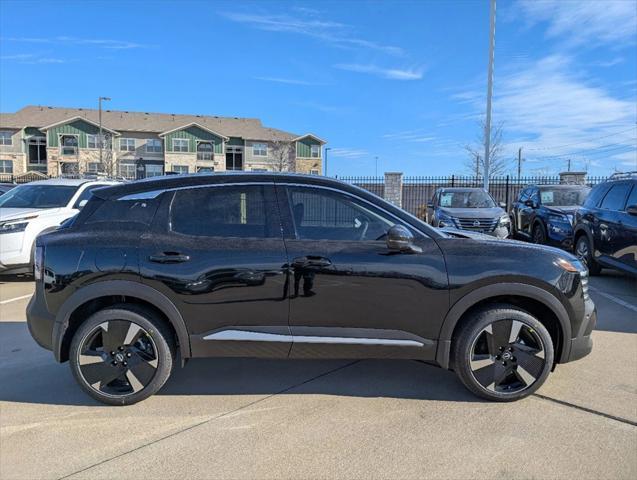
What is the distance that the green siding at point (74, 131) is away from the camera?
172 ft

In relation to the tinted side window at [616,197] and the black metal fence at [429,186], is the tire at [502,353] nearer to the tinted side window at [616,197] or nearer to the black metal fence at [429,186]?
the tinted side window at [616,197]

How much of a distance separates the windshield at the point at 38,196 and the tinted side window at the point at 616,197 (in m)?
9.53

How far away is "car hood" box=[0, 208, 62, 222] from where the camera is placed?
7707mm

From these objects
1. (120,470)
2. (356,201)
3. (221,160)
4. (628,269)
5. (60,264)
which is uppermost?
(221,160)

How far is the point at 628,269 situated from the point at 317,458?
6.20 metres

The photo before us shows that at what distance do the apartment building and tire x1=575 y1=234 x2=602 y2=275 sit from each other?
44881mm

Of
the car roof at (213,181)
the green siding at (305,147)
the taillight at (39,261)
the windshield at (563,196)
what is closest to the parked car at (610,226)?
the windshield at (563,196)

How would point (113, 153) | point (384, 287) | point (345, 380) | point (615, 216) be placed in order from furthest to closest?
1. point (113, 153)
2. point (615, 216)
3. point (345, 380)
4. point (384, 287)

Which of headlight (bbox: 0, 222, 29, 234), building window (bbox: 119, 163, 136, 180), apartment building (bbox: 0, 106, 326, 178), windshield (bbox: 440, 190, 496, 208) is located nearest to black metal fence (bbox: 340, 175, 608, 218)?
windshield (bbox: 440, 190, 496, 208)

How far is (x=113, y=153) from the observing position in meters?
51.2

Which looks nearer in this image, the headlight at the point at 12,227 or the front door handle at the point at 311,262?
the front door handle at the point at 311,262

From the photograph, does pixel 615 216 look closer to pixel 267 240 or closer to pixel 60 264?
pixel 267 240

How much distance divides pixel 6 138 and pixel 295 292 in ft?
203

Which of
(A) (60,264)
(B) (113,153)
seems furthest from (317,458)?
(B) (113,153)
